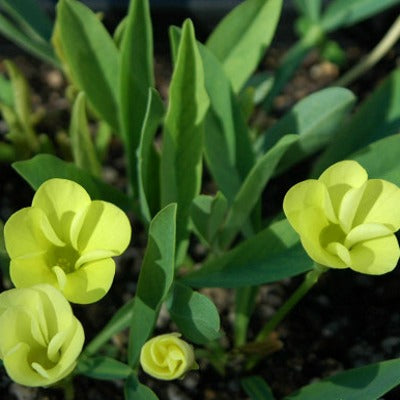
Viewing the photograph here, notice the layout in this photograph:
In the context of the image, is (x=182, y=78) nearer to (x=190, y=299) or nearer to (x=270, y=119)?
(x=190, y=299)

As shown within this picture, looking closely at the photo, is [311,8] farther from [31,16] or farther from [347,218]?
[347,218]

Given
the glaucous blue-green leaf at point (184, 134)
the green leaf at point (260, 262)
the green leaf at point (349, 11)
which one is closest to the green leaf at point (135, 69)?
the glaucous blue-green leaf at point (184, 134)

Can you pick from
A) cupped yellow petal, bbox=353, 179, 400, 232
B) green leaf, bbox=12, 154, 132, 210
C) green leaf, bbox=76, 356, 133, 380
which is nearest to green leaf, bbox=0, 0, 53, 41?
green leaf, bbox=12, 154, 132, 210

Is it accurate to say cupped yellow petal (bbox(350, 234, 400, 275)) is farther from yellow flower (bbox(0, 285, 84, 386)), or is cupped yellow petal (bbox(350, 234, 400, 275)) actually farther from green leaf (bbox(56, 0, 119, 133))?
green leaf (bbox(56, 0, 119, 133))

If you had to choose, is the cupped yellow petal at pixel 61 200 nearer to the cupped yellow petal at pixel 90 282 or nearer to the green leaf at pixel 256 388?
the cupped yellow petal at pixel 90 282

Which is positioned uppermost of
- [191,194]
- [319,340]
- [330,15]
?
[191,194]

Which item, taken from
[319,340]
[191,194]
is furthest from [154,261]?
[319,340]

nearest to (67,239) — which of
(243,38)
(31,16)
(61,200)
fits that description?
(61,200)
